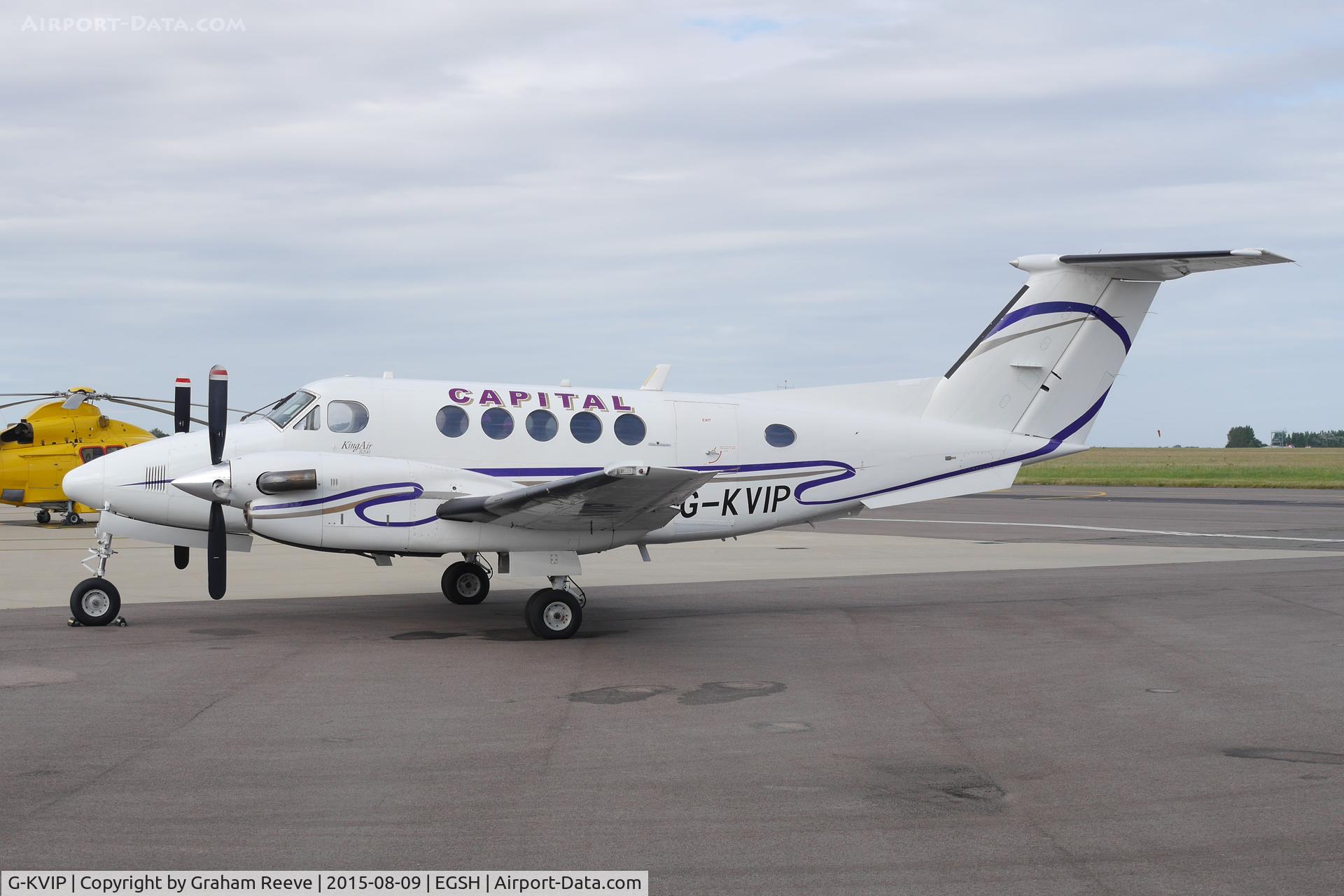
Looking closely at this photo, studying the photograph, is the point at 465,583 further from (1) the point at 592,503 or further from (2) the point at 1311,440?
(2) the point at 1311,440

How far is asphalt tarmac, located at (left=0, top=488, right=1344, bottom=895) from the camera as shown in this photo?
5.38 meters

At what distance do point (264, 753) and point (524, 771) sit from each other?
1767 mm

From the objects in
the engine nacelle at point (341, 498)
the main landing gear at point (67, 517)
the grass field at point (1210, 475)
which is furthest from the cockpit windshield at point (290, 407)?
the grass field at point (1210, 475)

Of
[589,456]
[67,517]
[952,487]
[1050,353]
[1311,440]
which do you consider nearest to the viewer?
[589,456]

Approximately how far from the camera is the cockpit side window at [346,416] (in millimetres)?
12297

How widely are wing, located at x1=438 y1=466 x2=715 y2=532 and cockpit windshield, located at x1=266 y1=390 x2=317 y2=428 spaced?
2.00 m

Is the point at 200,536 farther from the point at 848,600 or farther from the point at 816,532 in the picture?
the point at 816,532

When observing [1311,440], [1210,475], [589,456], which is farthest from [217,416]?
[1311,440]

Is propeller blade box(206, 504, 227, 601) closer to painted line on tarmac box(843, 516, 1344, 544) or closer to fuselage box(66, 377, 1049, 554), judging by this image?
fuselage box(66, 377, 1049, 554)

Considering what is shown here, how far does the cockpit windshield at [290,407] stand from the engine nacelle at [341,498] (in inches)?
23.3

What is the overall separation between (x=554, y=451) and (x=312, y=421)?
2.72 meters

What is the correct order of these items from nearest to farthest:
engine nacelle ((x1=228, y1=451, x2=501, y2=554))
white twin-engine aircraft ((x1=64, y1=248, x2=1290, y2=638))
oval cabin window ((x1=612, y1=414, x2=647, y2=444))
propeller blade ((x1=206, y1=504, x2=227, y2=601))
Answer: engine nacelle ((x1=228, y1=451, x2=501, y2=554)) → white twin-engine aircraft ((x1=64, y1=248, x2=1290, y2=638)) → propeller blade ((x1=206, y1=504, x2=227, y2=601)) → oval cabin window ((x1=612, y1=414, x2=647, y2=444))

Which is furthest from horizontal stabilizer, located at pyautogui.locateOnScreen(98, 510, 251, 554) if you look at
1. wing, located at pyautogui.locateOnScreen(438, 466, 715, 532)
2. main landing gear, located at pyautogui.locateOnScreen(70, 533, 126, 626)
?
wing, located at pyautogui.locateOnScreen(438, 466, 715, 532)

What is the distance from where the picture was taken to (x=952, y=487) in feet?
47.1
